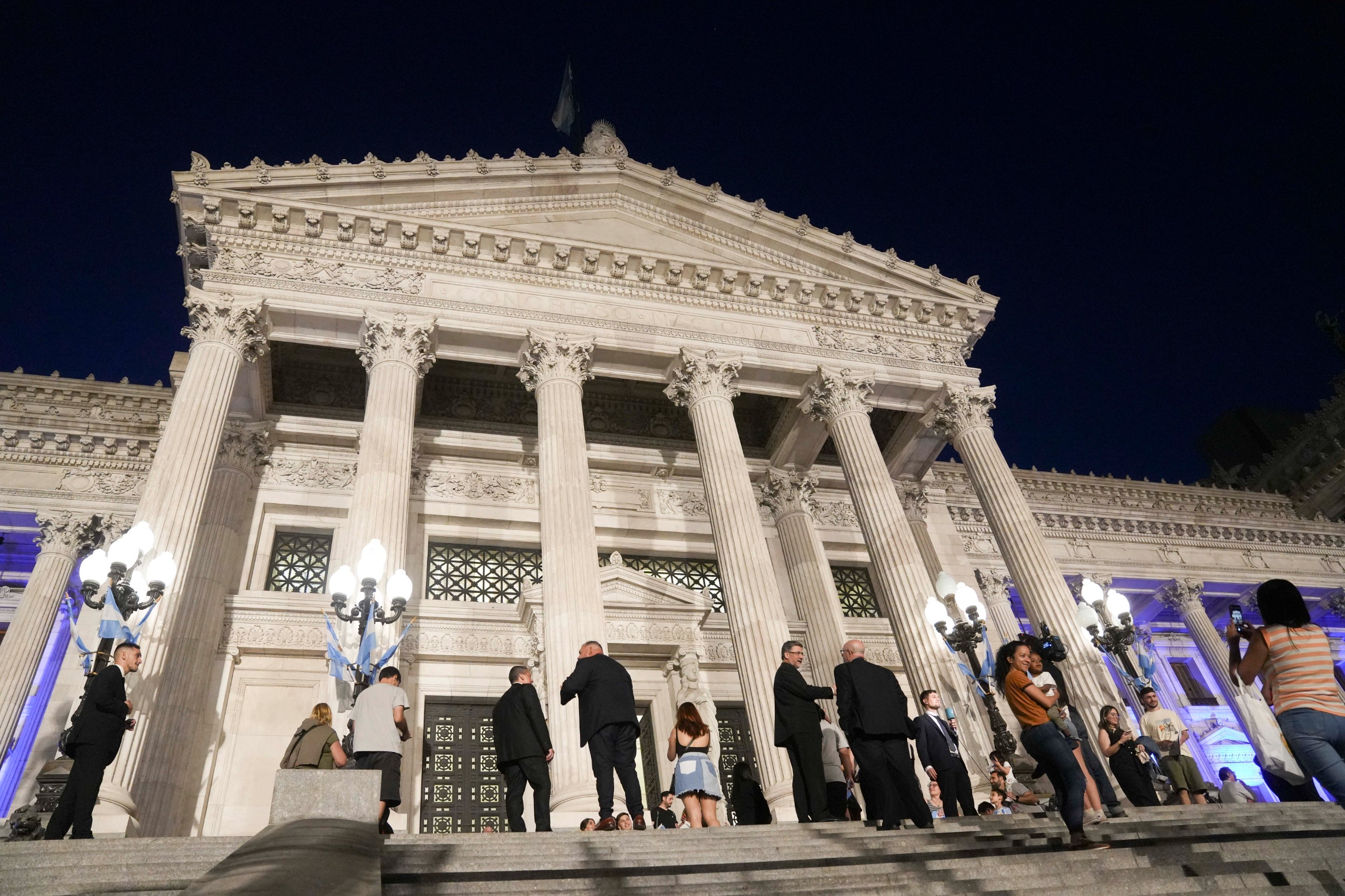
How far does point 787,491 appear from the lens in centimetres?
1955

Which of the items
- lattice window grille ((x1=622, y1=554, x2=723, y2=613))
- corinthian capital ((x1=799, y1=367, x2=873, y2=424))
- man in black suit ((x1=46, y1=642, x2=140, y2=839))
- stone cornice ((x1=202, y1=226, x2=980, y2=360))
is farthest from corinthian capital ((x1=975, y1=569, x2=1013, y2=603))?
man in black suit ((x1=46, y1=642, x2=140, y2=839))

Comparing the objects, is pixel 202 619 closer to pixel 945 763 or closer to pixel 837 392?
pixel 945 763

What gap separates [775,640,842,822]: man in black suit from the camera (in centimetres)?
812

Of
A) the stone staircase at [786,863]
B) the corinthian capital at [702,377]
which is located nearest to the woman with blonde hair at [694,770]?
the stone staircase at [786,863]

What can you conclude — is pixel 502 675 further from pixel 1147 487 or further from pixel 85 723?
pixel 1147 487

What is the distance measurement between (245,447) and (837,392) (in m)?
12.1

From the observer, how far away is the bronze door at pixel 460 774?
45.6 feet

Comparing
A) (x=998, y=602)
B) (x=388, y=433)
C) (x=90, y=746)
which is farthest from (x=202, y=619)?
(x=998, y=602)

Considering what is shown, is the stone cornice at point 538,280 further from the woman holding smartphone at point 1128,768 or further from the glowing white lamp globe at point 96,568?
the woman holding smartphone at point 1128,768

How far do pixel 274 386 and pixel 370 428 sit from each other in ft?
18.8

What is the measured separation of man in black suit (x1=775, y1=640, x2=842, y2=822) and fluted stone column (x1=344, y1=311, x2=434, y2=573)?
585cm

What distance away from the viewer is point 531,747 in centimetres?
815

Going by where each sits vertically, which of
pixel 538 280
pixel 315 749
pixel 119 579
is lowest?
pixel 315 749

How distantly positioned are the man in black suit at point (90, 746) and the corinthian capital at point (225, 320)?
7902 mm
